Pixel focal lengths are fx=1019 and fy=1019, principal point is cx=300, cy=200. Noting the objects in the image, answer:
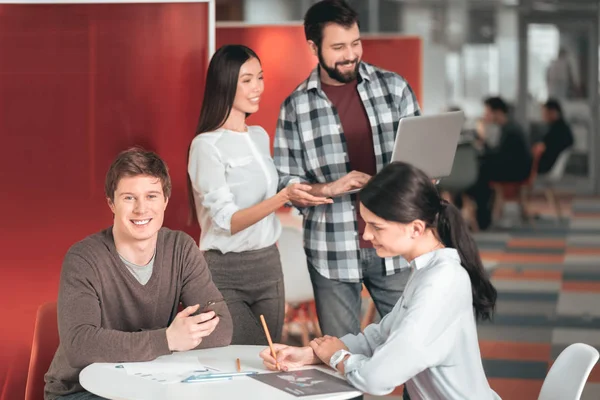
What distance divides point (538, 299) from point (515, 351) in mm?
1895

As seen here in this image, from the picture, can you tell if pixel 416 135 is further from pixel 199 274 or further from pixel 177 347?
pixel 177 347

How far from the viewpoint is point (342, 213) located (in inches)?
153

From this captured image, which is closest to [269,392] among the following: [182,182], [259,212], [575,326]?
[259,212]

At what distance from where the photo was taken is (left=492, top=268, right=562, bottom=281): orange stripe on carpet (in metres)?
9.27

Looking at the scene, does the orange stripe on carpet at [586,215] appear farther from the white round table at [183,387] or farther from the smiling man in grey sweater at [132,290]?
the white round table at [183,387]

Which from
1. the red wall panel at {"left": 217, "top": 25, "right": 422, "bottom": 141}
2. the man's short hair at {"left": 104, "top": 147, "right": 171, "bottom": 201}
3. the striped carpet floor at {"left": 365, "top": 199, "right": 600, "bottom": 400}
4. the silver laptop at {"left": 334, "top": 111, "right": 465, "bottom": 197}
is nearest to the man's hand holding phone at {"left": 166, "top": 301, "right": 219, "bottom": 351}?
the man's short hair at {"left": 104, "top": 147, "right": 171, "bottom": 201}

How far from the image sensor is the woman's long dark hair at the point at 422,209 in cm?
268

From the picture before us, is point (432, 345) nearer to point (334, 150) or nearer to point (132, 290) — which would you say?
point (132, 290)

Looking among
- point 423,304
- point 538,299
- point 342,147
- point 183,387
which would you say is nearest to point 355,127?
point 342,147

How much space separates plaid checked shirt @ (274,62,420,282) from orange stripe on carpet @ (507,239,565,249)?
7.49m

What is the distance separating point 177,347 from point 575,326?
4.96 meters

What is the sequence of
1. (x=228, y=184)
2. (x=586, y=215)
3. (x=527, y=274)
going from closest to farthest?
(x=228, y=184) → (x=527, y=274) → (x=586, y=215)

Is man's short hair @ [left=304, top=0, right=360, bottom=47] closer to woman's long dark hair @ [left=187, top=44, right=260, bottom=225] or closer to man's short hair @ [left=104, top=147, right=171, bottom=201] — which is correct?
woman's long dark hair @ [left=187, top=44, right=260, bottom=225]

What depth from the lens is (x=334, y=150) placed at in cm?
390
